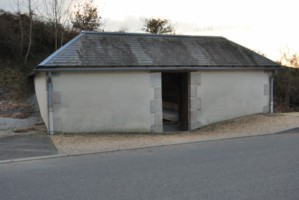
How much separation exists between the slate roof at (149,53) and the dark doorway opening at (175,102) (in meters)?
1.00

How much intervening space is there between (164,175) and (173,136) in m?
5.23

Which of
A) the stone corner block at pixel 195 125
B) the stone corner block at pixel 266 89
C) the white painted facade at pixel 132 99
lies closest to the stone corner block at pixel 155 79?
the white painted facade at pixel 132 99

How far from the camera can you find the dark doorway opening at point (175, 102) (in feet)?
44.9

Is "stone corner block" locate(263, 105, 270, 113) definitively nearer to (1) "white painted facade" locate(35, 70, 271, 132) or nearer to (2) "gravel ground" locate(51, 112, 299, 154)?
(2) "gravel ground" locate(51, 112, 299, 154)

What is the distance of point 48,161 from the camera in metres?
7.72

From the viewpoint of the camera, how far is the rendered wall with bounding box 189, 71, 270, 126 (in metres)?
13.3

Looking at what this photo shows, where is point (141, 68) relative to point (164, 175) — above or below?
above

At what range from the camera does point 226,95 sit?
1394 centimetres

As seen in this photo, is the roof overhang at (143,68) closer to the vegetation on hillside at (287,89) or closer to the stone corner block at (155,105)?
the stone corner block at (155,105)

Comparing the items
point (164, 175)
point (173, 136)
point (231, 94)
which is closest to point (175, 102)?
point (231, 94)

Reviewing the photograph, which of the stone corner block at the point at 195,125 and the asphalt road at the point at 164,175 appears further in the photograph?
the stone corner block at the point at 195,125

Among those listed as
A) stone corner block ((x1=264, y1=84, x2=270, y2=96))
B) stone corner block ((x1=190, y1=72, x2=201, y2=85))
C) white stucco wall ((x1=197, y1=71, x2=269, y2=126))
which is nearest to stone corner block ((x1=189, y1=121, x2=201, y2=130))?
white stucco wall ((x1=197, y1=71, x2=269, y2=126))

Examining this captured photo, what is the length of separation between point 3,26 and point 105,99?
1482 cm

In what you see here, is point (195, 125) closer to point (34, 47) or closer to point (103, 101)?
point (103, 101)
